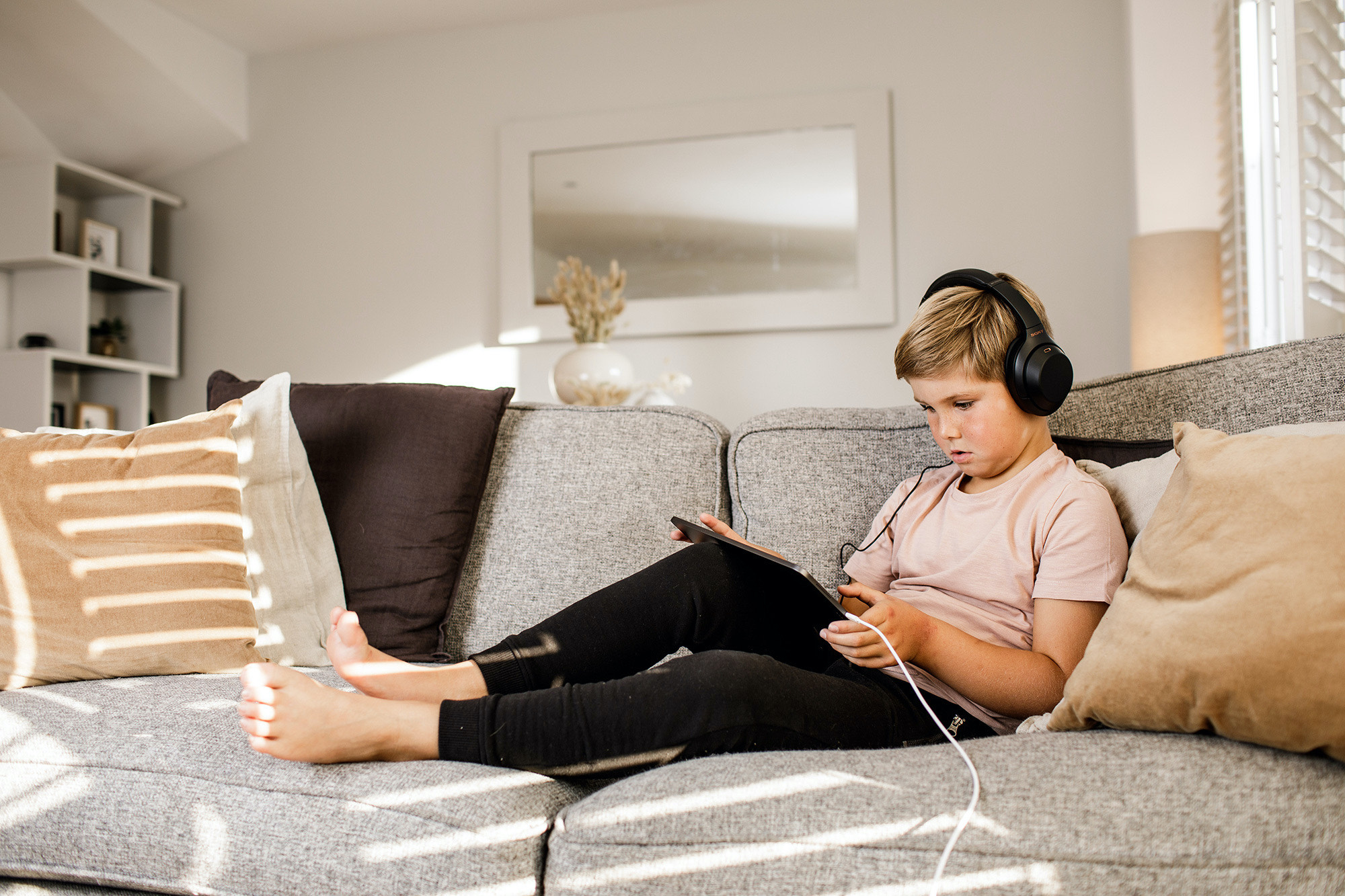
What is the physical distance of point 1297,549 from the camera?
721 mm

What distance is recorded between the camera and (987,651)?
3.22 ft

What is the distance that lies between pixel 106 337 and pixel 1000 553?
10.7 feet

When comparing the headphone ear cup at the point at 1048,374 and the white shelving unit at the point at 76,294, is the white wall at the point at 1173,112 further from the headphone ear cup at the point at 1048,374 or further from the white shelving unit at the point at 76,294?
the white shelving unit at the point at 76,294

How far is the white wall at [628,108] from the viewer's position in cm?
269

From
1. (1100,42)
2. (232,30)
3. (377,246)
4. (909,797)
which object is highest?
(232,30)

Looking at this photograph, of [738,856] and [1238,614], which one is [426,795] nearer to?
[738,856]

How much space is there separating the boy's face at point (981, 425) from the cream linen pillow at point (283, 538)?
0.91 meters

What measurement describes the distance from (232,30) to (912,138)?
93.5 inches

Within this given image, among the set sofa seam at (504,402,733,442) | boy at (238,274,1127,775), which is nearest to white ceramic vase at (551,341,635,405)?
sofa seam at (504,402,733,442)

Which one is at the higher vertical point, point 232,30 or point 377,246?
point 232,30

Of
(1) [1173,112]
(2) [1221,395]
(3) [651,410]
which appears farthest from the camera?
(1) [1173,112]

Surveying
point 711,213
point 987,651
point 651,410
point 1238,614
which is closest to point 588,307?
point 711,213

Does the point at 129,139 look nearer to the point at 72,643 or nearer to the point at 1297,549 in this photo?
the point at 72,643

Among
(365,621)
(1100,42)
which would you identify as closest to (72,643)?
(365,621)
